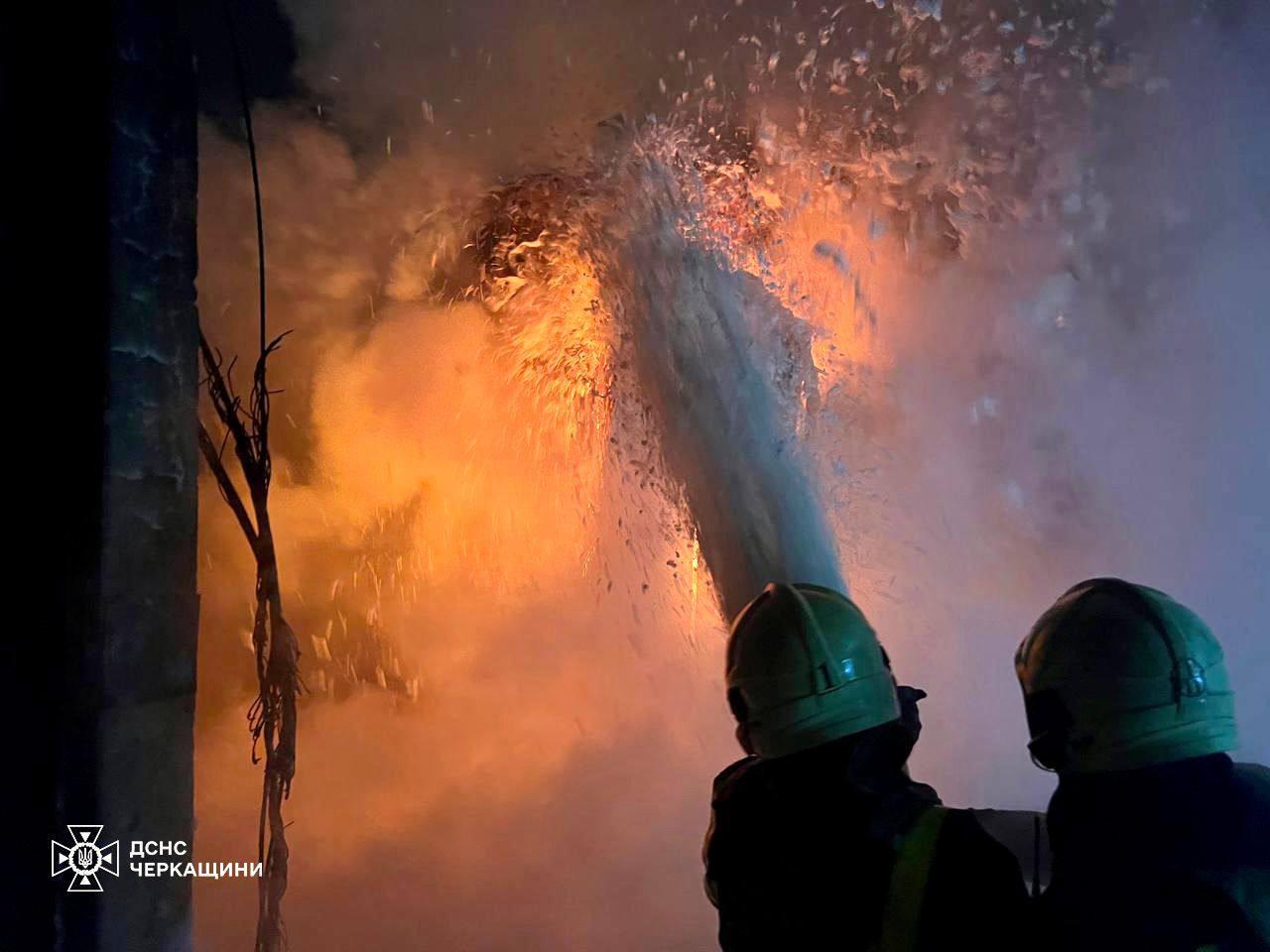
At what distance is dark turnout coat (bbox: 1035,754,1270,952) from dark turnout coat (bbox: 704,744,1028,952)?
0.11m

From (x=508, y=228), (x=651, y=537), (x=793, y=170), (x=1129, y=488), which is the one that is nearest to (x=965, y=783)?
(x=1129, y=488)

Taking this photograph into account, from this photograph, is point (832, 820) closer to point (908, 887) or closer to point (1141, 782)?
point (908, 887)

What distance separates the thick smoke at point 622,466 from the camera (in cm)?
440

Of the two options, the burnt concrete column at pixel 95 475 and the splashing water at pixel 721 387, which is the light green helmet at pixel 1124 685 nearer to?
the splashing water at pixel 721 387

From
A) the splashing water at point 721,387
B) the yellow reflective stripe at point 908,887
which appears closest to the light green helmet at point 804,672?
the yellow reflective stripe at point 908,887

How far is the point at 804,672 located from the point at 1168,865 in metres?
0.65

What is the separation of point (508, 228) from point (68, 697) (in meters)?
3.37

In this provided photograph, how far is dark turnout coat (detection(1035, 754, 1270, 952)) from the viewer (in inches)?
49.6

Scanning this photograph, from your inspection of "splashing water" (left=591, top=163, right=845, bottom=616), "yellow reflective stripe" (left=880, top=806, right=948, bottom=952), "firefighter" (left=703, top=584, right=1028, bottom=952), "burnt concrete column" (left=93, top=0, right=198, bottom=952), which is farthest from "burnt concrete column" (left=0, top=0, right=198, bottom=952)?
"splashing water" (left=591, top=163, right=845, bottom=616)

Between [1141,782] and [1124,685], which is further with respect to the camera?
[1124,685]

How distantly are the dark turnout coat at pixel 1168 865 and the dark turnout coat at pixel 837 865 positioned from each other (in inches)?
4.2

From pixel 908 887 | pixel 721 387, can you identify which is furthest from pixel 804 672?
pixel 721 387

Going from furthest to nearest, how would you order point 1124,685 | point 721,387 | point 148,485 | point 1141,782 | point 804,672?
1. point 721,387
2. point 148,485
3. point 804,672
4. point 1124,685
5. point 1141,782

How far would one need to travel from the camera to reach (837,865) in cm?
140
